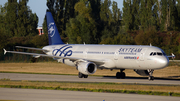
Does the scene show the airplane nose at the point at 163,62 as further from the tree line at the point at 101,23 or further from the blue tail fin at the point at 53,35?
the tree line at the point at 101,23

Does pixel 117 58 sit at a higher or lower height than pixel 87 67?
higher

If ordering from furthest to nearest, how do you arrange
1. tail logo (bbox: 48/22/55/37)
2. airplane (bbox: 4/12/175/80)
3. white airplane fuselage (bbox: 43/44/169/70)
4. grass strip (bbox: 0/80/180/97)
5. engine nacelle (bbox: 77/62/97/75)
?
1. tail logo (bbox: 48/22/55/37)
2. engine nacelle (bbox: 77/62/97/75)
3. airplane (bbox: 4/12/175/80)
4. white airplane fuselage (bbox: 43/44/169/70)
5. grass strip (bbox: 0/80/180/97)

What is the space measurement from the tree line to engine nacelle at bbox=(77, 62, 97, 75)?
44.5 meters

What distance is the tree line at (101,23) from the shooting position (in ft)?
284

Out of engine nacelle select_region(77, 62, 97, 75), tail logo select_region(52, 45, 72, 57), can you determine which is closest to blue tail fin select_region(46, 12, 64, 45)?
tail logo select_region(52, 45, 72, 57)

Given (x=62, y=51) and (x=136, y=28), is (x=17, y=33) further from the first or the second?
(x=62, y=51)

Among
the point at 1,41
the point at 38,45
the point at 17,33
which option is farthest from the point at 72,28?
the point at 17,33

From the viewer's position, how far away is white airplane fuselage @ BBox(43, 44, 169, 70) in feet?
98.9

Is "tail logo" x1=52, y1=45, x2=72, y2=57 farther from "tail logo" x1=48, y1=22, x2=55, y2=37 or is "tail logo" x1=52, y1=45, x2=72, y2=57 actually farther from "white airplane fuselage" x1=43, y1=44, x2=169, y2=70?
"tail logo" x1=48, y1=22, x2=55, y2=37

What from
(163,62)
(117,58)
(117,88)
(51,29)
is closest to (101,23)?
(51,29)

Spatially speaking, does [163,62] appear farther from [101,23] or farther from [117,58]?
[101,23]

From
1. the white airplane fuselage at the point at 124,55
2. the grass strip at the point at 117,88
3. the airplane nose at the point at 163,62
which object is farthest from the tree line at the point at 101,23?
the grass strip at the point at 117,88

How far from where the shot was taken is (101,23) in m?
97.3

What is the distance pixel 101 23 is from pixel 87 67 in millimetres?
65834
